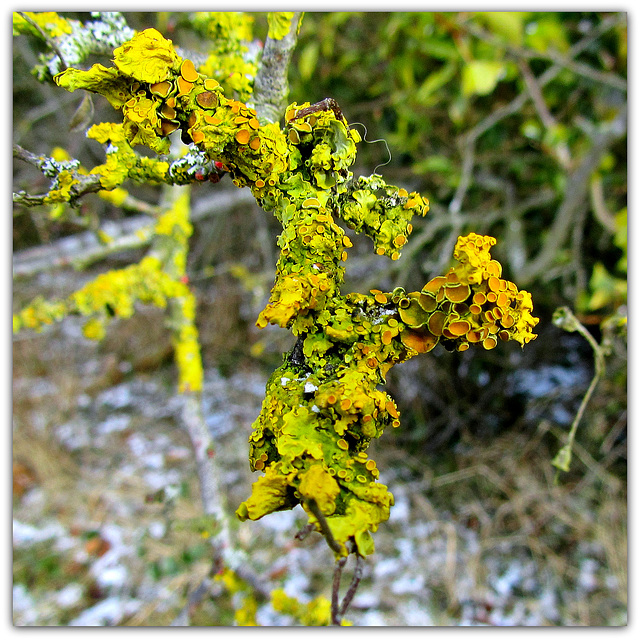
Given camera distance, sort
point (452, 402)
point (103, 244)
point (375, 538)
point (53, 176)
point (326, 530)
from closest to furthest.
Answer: point (326, 530)
point (53, 176)
point (103, 244)
point (375, 538)
point (452, 402)

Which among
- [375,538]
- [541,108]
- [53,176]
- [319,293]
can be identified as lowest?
[375,538]

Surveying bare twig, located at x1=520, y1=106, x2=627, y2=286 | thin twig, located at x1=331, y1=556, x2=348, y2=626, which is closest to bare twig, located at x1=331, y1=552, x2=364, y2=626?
thin twig, located at x1=331, y1=556, x2=348, y2=626

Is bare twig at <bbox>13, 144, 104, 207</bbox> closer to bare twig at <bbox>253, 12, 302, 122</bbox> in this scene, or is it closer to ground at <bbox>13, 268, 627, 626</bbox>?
bare twig at <bbox>253, 12, 302, 122</bbox>

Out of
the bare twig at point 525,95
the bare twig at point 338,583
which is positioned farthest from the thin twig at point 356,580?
the bare twig at point 525,95

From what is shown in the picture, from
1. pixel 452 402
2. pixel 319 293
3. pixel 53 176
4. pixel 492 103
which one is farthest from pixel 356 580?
pixel 492 103

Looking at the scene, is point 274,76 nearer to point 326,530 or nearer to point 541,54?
point 326,530

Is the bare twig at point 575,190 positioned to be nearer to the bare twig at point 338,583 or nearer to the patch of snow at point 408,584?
the patch of snow at point 408,584

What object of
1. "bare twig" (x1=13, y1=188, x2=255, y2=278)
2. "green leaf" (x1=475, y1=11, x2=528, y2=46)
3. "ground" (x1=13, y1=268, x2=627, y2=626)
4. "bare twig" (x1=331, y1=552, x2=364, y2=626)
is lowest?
"ground" (x1=13, y1=268, x2=627, y2=626)

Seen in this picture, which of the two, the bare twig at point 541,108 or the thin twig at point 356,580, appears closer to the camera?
the thin twig at point 356,580
